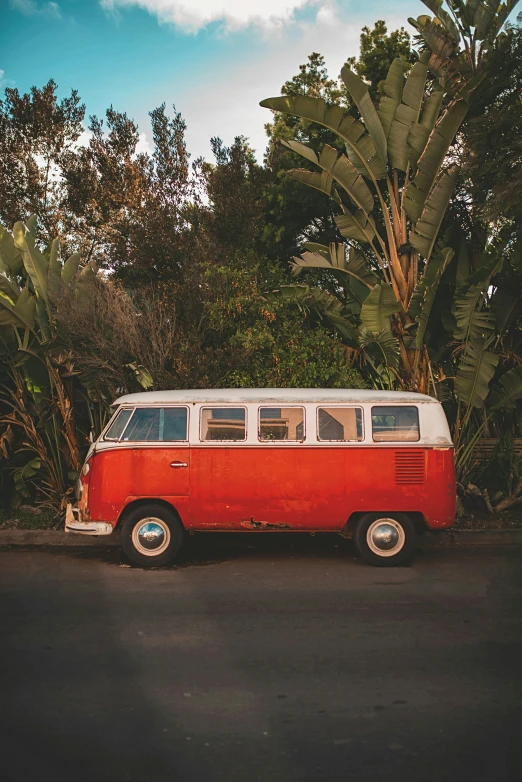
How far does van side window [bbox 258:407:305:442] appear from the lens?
9055mm

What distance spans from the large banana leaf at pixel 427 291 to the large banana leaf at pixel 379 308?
0.94ft

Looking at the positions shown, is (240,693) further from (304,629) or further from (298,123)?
(298,123)

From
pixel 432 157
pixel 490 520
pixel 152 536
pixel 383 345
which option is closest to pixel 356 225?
pixel 432 157

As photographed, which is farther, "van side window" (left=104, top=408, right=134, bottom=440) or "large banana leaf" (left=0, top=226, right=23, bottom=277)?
"large banana leaf" (left=0, top=226, right=23, bottom=277)

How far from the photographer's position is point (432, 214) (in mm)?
11672

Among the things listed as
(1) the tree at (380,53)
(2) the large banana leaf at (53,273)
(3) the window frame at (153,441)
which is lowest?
(3) the window frame at (153,441)

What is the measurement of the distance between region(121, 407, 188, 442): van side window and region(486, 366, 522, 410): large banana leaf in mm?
5404

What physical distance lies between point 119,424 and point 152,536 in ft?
4.63

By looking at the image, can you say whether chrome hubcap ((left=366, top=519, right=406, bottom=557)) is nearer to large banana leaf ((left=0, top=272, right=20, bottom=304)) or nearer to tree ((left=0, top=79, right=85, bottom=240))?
large banana leaf ((left=0, top=272, right=20, bottom=304))

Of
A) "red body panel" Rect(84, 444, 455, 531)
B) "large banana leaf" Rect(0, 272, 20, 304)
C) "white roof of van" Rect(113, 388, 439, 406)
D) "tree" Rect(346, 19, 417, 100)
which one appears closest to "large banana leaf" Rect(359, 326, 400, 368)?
"white roof of van" Rect(113, 388, 439, 406)

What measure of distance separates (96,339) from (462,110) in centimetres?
646

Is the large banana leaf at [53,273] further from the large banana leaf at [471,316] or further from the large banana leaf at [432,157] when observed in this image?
the large banana leaf at [471,316]

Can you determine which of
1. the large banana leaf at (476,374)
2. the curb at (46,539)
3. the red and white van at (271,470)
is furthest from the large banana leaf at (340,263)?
the curb at (46,539)

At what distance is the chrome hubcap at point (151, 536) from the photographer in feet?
29.6
